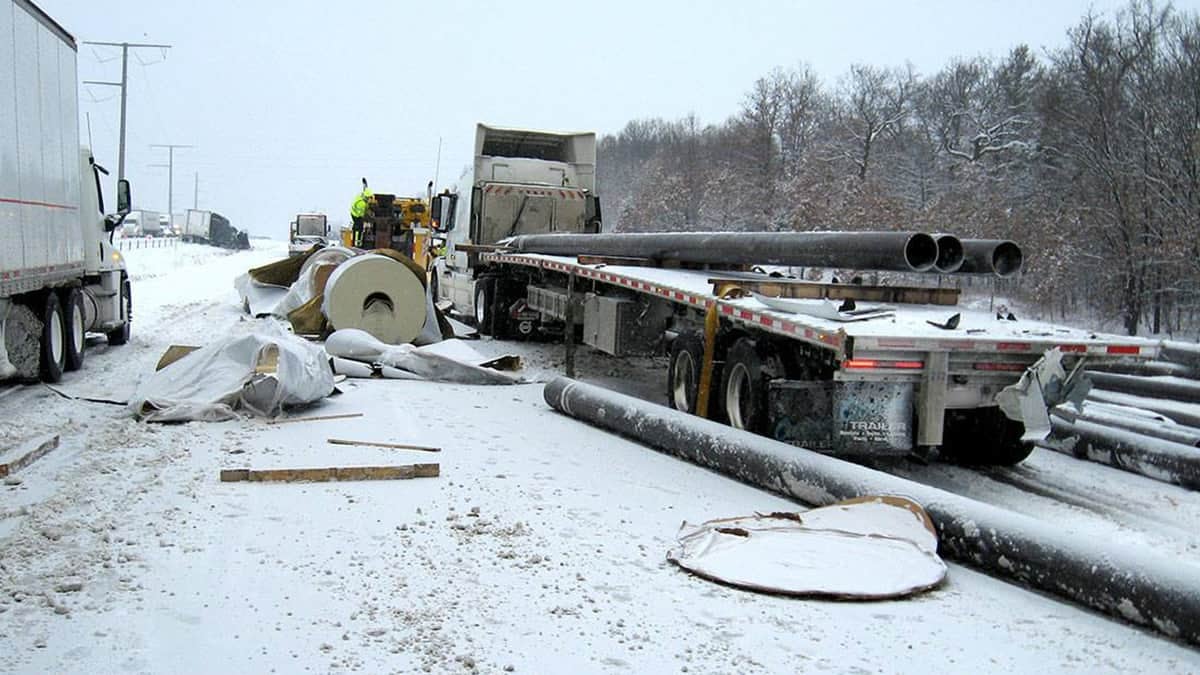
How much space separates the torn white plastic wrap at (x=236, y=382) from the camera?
9.52 metres

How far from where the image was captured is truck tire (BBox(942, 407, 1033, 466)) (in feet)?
29.2

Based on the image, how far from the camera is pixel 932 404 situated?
7.64 m

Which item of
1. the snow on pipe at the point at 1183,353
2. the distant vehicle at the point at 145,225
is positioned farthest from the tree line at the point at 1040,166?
the distant vehicle at the point at 145,225

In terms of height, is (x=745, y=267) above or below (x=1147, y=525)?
above

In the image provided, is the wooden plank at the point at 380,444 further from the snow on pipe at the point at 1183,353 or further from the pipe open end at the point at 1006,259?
the snow on pipe at the point at 1183,353

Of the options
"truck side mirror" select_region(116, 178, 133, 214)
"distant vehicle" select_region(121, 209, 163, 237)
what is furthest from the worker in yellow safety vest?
"distant vehicle" select_region(121, 209, 163, 237)

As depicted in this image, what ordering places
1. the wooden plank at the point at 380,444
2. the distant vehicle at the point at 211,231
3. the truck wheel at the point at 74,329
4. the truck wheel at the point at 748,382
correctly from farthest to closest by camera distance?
1. the distant vehicle at the point at 211,231
2. the truck wheel at the point at 74,329
3. the truck wheel at the point at 748,382
4. the wooden plank at the point at 380,444

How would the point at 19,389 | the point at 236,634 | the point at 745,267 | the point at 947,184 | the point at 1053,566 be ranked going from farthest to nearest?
1. the point at 947,184
2. the point at 745,267
3. the point at 19,389
4. the point at 1053,566
5. the point at 236,634

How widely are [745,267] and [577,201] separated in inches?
269

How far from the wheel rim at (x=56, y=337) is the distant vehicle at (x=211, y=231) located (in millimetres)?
80200

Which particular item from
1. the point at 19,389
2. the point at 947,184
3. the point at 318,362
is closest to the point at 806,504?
the point at 318,362

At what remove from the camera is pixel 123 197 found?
16.6 m

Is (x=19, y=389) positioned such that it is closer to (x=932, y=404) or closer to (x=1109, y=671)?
(x=932, y=404)

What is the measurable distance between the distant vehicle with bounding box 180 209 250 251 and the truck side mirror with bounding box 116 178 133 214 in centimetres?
7616
